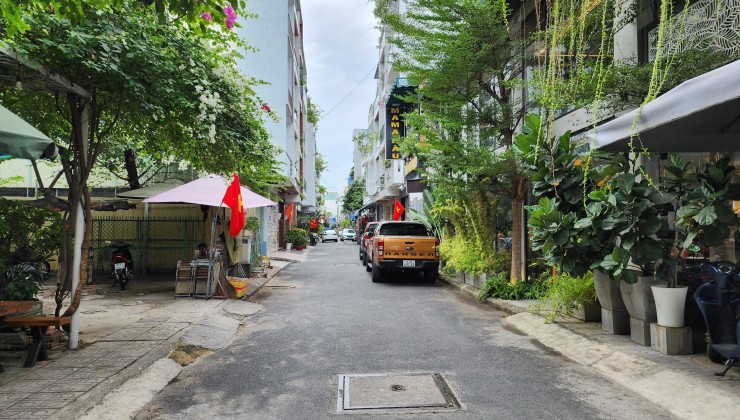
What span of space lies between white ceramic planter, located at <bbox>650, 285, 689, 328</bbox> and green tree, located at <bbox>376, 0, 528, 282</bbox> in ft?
15.4

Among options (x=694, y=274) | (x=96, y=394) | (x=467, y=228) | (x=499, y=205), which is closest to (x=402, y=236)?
(x=467, y=228)

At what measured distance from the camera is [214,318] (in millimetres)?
8508

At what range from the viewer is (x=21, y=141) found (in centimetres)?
439

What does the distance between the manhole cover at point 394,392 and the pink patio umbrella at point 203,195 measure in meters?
6.40

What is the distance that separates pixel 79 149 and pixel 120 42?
161 centimetres

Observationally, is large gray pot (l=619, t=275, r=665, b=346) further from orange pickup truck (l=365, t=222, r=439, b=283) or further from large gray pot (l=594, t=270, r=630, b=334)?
orange pickup truck (l=365, t=222, r=439, b=283)

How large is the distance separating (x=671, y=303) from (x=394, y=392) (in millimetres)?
3403

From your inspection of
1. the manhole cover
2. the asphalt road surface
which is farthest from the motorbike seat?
the manhole cover

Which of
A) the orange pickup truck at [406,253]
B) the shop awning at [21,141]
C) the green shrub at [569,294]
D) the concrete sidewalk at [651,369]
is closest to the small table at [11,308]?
the shop awning at [21,141]

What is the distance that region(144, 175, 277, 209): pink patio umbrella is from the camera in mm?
10875

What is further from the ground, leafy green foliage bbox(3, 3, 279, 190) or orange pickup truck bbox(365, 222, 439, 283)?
leafy green foliage bbox(3, 3, 279, 190)

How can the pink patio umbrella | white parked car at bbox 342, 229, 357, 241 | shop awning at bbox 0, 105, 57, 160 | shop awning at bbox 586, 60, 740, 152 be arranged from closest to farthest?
shop awning at bbox 586, 60, 740, 152, shop awning at bbox 0, 105, 57, 160, the pink patio umbrella, white parked car at bbox 342, 229, 357, 241

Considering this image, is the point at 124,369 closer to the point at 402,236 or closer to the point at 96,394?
the point at 96,394

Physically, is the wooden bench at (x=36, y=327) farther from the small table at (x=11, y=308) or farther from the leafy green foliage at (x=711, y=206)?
the leafy green foliage at (x=711, y=206)
